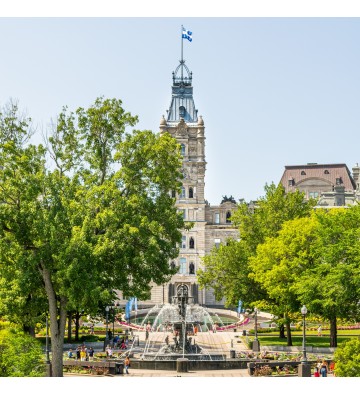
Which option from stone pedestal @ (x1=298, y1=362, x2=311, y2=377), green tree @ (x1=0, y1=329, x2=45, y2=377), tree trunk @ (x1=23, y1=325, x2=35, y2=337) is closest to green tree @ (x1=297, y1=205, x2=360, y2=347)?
stone pedestal @ (x1=298, y1=362, x2=311, y2=377)

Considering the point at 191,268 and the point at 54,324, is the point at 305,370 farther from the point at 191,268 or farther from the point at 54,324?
the point at 191,268

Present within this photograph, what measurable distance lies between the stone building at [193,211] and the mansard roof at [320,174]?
657 inches

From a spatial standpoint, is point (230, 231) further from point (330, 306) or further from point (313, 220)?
point (330, 306)

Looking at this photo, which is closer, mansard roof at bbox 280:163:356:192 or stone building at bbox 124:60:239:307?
stone building at bbox 124:60:239:307

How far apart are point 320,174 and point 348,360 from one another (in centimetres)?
9666

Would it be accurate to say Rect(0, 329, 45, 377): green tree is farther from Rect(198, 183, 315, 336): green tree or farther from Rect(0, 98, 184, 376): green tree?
Rect(198, 183, 315, 336): green tree

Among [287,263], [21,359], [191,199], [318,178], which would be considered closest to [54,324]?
[21,359]

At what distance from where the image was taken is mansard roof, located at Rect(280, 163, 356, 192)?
411ft

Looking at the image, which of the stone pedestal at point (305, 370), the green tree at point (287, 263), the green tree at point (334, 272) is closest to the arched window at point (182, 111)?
the green tree at point (287, 263)

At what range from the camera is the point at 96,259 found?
3703 cm

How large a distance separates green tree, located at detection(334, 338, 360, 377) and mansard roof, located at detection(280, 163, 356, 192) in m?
92.8

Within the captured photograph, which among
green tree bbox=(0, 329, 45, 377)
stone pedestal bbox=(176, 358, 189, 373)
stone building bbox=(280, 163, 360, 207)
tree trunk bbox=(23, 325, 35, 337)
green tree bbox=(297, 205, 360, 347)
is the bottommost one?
stone pedestal bbox=(176, 358, 189, 373)

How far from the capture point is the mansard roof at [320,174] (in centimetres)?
12512

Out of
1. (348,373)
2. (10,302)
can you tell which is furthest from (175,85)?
(348,373)
